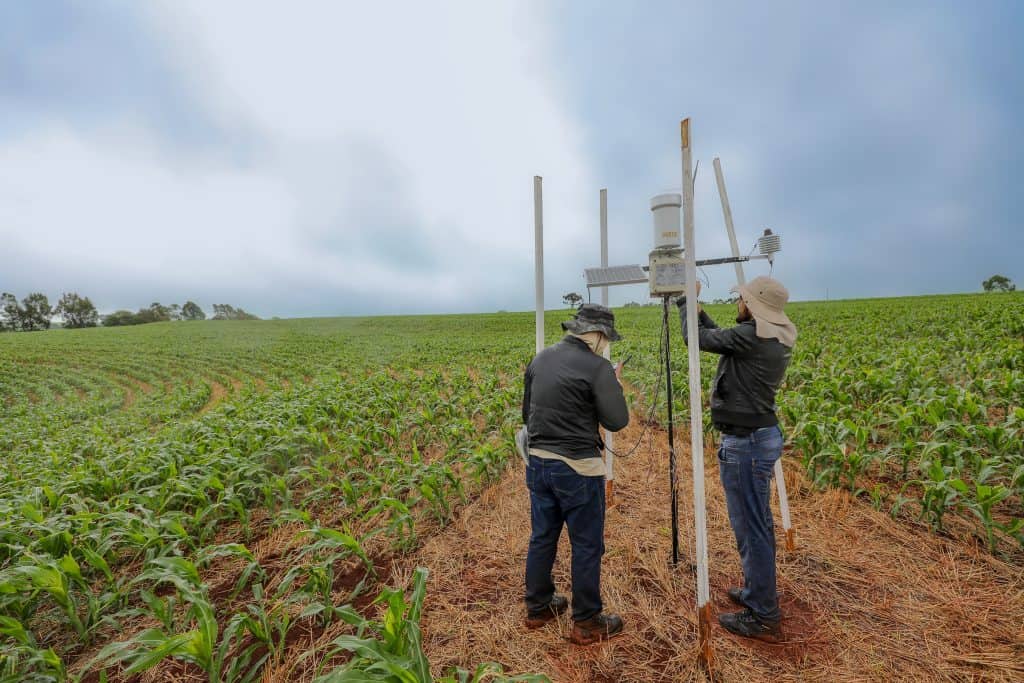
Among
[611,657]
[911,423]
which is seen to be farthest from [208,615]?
[911,423]

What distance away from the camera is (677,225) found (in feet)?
8.55

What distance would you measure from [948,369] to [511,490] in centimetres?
853

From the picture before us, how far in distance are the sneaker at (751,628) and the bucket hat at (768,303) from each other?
1.71 meters

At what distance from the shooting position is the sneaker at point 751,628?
2557mm

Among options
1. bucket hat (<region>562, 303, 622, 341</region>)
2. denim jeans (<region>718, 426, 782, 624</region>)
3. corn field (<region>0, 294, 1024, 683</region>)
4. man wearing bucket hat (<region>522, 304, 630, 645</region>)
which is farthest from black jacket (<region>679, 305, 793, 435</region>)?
corn field (<region>0, 294, 1024, 683</region>)

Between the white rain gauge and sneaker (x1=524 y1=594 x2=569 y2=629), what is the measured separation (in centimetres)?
86

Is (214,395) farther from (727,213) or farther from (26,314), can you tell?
(26,314)

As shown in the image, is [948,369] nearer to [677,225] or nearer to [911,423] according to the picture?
[911,423]

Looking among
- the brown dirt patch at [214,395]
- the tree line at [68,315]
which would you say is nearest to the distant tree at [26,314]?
the tree line at [68,315]

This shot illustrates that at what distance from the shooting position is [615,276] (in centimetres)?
301

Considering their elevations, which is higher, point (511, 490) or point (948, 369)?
point (948, 369)

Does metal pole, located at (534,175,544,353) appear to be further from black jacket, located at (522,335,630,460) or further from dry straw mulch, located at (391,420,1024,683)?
dry straw mulch, located at (391,420,1024,683)

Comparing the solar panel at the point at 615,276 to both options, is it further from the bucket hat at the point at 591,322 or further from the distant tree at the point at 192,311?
the distant tree at the point at 192,311

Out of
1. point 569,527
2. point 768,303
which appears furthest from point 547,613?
point 768,303
